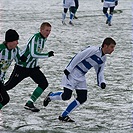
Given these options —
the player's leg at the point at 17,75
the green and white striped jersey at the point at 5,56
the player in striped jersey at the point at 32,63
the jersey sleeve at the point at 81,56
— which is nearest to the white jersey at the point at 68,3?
the player in striped jersey at the point at 32,63

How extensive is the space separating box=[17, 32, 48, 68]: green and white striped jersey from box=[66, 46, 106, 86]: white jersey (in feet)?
2.10

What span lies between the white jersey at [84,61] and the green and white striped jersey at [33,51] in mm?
641

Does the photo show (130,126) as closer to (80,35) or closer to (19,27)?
(80,35)

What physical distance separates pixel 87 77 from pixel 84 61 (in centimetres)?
326

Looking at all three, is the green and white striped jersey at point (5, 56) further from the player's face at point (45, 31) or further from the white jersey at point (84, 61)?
the white jersey at point (84, 61)

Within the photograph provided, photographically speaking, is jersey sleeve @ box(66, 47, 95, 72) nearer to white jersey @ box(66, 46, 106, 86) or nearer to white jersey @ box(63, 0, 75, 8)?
white jersey @ box(66, 46, 106, 86)

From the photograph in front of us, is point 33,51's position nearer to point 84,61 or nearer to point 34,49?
point 34,49

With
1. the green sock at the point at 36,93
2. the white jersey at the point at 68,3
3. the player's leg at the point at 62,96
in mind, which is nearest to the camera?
the player's leg at the point at 62,96

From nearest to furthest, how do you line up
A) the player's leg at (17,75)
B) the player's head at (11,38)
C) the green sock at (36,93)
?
the player's head at (11,38), the player's leg at (17,75), the green sock at (36,93)

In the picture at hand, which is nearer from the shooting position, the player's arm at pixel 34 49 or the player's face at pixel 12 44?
the player's face at pixel 12 44

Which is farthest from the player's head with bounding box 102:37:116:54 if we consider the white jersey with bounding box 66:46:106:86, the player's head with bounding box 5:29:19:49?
the player's head with bounding box 5:29:19:49

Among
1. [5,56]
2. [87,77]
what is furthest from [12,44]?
[87,77]

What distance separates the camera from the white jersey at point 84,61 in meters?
6.52

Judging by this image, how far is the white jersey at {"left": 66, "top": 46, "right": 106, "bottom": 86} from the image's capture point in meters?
6.52
